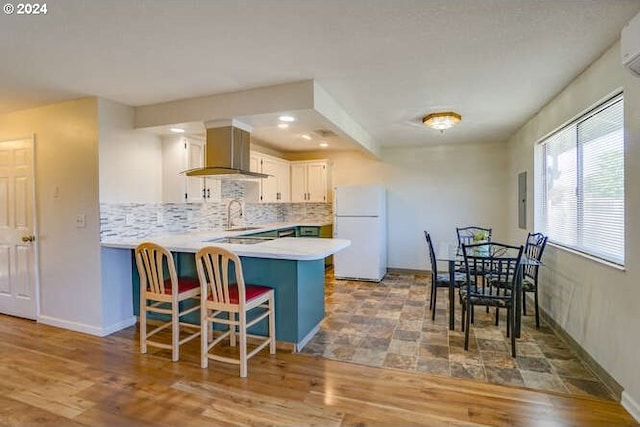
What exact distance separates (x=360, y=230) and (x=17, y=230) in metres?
4.32

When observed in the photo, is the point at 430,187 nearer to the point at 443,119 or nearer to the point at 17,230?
the point at 443,119

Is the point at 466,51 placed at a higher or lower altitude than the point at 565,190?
higher

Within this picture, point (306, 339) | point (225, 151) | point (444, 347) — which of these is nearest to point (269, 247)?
point (306, 339)

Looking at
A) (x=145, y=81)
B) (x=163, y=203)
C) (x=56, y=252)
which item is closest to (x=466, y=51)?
(x=145, y=81)

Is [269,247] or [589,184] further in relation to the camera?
[269,247]

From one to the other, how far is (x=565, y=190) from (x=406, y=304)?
2103 millimetres

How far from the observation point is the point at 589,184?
9.16ft

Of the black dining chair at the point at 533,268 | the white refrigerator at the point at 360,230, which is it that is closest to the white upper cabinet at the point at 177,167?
the white refrigerator at the point at 360,230

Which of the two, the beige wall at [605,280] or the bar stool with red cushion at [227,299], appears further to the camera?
the bar stool with red cushion at [227,299]

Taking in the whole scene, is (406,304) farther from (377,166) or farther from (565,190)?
(377,166)

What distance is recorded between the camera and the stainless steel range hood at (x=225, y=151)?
3.31m

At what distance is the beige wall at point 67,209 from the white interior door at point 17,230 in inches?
4.8

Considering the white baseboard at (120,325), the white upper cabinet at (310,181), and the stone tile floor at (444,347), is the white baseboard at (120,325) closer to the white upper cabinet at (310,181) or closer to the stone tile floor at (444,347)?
the stone tile floor at (444,347)

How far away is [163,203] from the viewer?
3961mm
